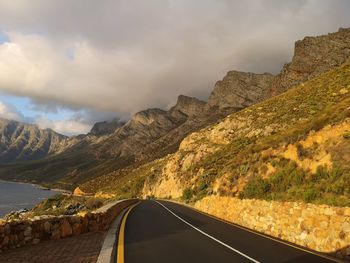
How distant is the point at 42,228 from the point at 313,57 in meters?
97.9

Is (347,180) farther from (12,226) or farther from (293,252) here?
(12,226)

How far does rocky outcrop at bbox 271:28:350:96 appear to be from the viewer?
310ft

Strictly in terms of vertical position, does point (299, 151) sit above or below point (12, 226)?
above

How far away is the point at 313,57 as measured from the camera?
98062 millimetres

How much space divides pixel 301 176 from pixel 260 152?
826 cm

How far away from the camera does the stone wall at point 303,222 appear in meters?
11.6

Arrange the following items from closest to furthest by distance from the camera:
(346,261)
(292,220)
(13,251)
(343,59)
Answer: (13,251) < (346,261) < (292,220) < (343,59)

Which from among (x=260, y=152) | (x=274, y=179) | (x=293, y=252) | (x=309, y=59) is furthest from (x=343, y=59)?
(x=293, y=252)

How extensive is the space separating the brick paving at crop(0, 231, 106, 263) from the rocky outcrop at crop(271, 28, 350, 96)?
298 feet

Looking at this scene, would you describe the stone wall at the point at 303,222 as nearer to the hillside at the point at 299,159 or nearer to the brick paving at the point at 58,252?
the hillside at the point at 299,159

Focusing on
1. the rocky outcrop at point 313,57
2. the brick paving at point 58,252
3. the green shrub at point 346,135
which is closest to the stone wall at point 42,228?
the brick paving at point 58,252

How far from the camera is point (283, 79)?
101312 millimetres

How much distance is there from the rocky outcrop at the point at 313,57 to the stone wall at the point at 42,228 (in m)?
88.7

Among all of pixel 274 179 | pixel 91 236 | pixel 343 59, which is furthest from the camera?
pixel 343 59
